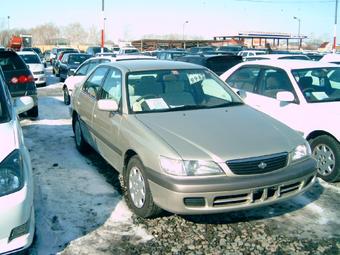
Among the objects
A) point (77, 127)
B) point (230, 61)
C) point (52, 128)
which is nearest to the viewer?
point (77, 127)

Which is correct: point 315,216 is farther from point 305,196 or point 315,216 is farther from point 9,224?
point 9,224


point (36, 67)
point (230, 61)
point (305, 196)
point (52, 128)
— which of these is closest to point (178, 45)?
point (36, 67)

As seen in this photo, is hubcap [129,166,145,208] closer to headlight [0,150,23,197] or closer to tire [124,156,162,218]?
tire [124,156,162,218]

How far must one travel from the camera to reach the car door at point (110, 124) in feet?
15.5

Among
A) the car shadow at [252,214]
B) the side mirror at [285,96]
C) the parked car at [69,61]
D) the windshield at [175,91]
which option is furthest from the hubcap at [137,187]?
the parked car at [69,61]

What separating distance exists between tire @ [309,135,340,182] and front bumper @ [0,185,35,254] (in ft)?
12.6

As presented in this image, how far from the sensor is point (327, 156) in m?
5.38

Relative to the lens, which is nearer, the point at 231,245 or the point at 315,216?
the point at 231,245

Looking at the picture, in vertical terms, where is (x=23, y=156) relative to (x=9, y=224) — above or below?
above

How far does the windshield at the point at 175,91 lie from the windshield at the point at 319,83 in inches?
51.6

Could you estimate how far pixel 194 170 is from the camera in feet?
11.9

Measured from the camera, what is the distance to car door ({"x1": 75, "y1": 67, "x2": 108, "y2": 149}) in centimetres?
578

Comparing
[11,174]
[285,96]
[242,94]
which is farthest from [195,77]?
[11,174]

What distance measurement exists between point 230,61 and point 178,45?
4139 centimetres
